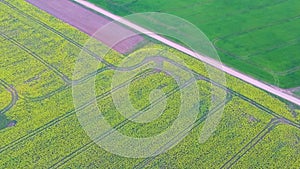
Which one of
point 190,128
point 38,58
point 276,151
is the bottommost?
point 38,58

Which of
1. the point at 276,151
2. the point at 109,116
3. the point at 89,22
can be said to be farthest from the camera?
the point at 89,22

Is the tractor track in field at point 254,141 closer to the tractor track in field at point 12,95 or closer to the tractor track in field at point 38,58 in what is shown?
the tractor track in field at point 38,58

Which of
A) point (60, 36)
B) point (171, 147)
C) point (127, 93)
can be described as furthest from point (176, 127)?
point (60, 36)

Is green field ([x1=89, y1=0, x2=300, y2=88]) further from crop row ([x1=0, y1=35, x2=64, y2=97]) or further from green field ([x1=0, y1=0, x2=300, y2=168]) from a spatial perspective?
crop row ([x1=0, y1=35, x2=64, y2=97])

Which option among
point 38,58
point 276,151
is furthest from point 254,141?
point 38,58

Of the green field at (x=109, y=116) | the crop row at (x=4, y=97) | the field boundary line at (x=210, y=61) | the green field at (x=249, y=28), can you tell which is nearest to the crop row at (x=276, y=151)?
the green field at (x=109, y=116)

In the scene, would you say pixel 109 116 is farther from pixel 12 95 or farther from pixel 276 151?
pixel 276 151

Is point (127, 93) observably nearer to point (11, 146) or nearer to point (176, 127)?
point (176, 127)
